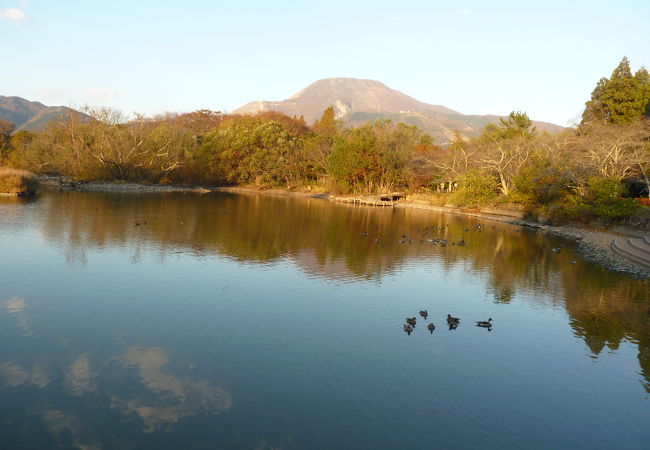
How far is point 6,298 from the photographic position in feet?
59.5

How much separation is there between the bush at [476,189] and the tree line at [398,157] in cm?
14

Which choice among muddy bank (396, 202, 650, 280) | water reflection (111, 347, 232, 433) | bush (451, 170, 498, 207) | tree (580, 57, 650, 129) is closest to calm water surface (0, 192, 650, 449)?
water reflection (111, 347, 232, 433)

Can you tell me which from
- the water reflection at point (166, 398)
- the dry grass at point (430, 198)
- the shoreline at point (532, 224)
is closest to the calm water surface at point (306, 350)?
the water reflection at point (166, 398)

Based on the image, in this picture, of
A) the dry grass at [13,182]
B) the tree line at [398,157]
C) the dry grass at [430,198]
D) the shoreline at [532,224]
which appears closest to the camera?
the shoreline at [532,224]

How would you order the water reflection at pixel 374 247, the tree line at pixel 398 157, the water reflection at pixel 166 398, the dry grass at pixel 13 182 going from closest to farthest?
the water reflection at pixel 166 398 → the water reflection at pixel 374 247 → the tree line at pixel 398 157 → the dry grass at pixel 13 182

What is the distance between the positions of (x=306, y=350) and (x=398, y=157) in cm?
6695

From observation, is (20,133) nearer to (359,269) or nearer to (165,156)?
(165,156)

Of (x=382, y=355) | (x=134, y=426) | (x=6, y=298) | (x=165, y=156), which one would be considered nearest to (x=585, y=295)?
(x=382, y=355)

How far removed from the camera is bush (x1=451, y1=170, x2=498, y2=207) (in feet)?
205

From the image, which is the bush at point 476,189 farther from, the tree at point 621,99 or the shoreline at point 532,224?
the tree at point 621,99

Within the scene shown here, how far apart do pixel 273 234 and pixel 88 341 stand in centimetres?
2425

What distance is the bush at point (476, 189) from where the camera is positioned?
6262 centimetres

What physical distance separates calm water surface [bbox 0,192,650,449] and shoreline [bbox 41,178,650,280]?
9.81 feet

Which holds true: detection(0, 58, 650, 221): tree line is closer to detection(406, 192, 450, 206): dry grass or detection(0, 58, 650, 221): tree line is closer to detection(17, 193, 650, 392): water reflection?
detection(406, 192, 450, 206): dry grass
